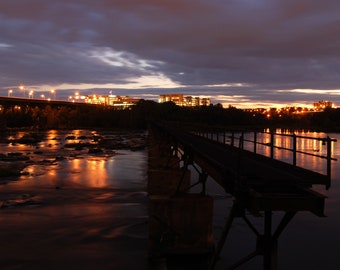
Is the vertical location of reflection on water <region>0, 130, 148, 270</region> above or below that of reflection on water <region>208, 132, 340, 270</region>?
above

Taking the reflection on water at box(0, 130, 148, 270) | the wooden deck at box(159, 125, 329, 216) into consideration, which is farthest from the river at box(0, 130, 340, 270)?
the wooden deck at box(159, 125, 329, 216)

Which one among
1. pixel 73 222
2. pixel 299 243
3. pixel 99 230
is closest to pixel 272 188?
pixel 299 243

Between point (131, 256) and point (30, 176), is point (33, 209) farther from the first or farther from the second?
point (30, 176)

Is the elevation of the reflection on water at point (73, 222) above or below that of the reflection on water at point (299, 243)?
above

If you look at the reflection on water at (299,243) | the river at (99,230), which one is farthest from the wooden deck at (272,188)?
the river at (99,230)

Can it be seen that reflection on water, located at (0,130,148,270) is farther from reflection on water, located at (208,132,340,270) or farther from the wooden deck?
the wooden deck

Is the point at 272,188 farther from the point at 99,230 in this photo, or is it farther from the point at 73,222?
the point at 73,222

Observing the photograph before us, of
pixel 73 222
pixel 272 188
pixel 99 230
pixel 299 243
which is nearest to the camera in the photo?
pixel 272 188

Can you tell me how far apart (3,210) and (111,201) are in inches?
292

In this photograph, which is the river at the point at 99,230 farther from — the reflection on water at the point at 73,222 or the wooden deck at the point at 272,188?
the wooden deck at the point at 272,188

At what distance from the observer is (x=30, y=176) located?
4056 centimetres

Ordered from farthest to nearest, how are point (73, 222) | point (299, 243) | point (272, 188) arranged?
point (73, 222) → point (299, 243) → point (272, 188)

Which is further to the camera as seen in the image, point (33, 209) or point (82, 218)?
point (33, 209)

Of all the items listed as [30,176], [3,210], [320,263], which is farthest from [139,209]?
[30,176]
